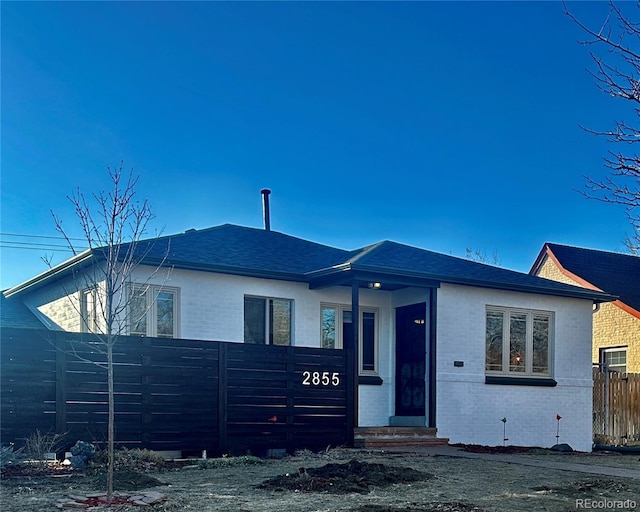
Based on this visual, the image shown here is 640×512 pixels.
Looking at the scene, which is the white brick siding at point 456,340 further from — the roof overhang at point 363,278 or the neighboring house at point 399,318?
the roof overhang at point 363,278

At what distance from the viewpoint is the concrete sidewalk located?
9523 millimetres

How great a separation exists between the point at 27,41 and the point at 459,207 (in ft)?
58.0

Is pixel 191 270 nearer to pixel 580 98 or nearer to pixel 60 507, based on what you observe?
pixel 60 507

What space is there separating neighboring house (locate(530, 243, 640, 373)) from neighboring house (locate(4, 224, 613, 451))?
674 cm

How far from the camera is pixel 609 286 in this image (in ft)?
77.4

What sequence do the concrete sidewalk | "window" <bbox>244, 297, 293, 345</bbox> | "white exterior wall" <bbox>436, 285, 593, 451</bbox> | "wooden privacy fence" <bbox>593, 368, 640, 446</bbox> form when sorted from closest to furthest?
the concrete sidewalk
"window" <bbox>244, 297, 293, 345</bbox>
"white exterior wall" <bbox>436, 285, 593, 451</bbox>
"wooden privacy fence" <bbox>593, 368, 640, 446</bbox>

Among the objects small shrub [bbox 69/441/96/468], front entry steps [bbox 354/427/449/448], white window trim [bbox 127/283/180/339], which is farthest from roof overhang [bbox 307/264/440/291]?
small shrub [bbox 69/441/96/468]

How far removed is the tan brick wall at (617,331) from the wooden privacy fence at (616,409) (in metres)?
4.24

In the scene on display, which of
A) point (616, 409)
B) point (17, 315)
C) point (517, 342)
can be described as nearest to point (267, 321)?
point (517, 342)

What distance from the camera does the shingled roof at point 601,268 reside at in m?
23.3

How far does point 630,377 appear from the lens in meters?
18.1

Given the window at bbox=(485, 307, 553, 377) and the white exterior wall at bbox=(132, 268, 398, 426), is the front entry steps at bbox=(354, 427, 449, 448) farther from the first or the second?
the window at bbox=(485, 307, 553, 377)

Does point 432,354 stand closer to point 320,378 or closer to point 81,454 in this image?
point 320,378

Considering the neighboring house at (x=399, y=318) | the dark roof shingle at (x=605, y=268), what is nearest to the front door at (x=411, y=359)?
the neighboring house at (x=399, y=318)
